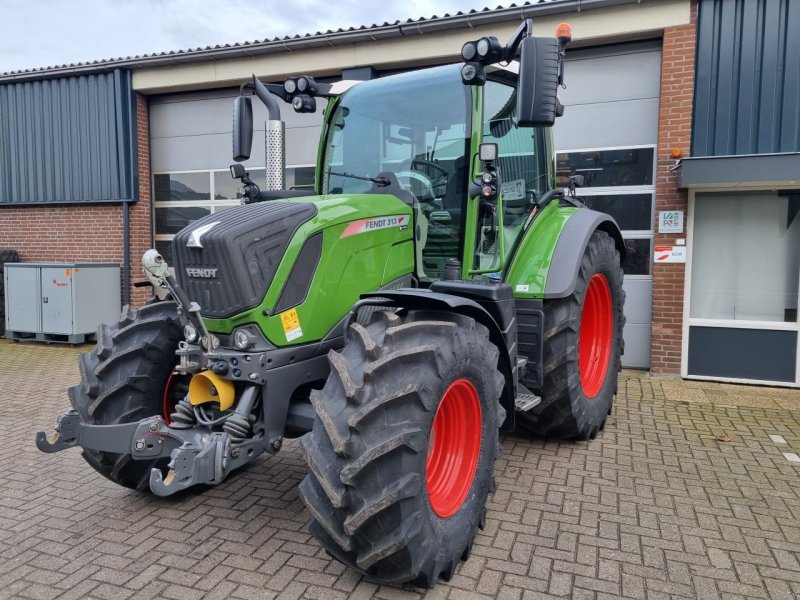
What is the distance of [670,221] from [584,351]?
9.05 ft

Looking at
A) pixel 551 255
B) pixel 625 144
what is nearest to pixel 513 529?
pixel 551 255

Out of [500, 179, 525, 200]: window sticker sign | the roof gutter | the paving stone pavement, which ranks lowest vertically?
the paving stone pavement

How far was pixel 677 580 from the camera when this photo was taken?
9.13 ft

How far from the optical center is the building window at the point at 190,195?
945 centimetres

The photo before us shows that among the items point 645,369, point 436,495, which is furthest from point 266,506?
point 645,369

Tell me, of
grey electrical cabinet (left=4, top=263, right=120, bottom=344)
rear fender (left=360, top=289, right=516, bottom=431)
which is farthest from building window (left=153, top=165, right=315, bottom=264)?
rear fender (left=360, top=289, right=516, bottom=431)

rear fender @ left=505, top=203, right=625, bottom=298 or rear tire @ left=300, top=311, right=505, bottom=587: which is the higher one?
rear fender @ left=505, top=203, right=625, bottom=298

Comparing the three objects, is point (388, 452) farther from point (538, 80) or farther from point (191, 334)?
point (538, 80)

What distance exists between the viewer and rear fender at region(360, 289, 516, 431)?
109 inches

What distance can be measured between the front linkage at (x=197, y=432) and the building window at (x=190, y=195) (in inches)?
258

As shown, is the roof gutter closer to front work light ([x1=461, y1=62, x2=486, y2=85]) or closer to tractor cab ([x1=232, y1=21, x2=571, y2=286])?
tractor cab ([x1=232, y1=21, x2=571, y2=286])

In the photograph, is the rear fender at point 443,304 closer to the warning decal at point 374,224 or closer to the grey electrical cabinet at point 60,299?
the warning decal at point 374,224

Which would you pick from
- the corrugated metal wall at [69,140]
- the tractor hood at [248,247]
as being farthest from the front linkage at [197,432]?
the corrugated metal wall at [69,140]

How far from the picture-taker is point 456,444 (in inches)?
118
